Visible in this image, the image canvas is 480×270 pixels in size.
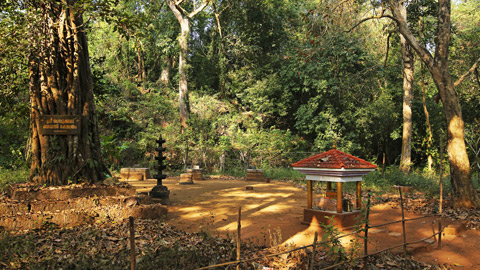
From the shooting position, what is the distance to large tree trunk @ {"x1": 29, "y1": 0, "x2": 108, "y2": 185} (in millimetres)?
7449

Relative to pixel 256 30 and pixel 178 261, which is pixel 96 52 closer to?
pixel 256 30

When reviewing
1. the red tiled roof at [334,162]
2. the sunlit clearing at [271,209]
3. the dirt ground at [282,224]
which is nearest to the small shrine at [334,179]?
the red tiled roof at [334,162]

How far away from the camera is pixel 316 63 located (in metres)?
20.3

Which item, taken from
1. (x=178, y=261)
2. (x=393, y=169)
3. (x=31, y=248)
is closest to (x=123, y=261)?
(x=178, y=261)

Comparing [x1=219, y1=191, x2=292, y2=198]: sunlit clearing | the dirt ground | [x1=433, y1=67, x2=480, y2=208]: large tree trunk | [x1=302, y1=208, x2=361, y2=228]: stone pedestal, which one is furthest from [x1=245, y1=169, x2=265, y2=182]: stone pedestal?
[x1=302, y1=208, x2=361, y2=228]: stone pedestal

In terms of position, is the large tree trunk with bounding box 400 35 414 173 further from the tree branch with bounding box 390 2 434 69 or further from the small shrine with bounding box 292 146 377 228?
the small shrine with bounding box 292 146 377 228

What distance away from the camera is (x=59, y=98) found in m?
7.63

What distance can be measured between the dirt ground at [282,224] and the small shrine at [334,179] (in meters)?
0.33

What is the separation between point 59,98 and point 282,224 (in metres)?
5.40

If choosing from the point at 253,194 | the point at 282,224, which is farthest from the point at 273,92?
the point at 282,224

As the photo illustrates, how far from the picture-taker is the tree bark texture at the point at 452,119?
30.3 ft

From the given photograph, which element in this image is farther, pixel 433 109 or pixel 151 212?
pixel 433 109

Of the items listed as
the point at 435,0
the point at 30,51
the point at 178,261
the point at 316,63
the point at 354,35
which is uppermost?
the point at 435,0

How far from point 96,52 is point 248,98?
10138mm
